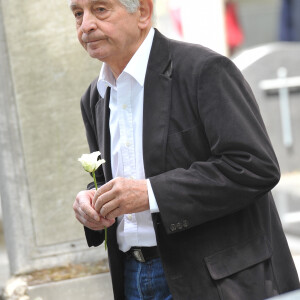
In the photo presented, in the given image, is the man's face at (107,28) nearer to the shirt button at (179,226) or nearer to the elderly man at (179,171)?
the elderly man at (179,171)

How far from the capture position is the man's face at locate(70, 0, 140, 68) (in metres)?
2.76

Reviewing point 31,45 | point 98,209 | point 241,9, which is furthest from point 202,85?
point 241,9

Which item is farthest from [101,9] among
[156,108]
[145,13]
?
[156,108]

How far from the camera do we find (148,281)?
9.43 feet

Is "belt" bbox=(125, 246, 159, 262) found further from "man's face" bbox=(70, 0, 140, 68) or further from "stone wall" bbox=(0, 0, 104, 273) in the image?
"stone wall" bbox=(0, 0, 104, 273)

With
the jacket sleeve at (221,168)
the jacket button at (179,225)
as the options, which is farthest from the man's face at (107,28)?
the jacket button at (179,225)

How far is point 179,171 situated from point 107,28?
56 centimetres

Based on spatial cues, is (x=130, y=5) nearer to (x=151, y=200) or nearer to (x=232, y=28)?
(x=151, y=200)

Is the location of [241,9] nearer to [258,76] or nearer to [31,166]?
[258,76]

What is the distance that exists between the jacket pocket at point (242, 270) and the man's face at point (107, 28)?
802mm

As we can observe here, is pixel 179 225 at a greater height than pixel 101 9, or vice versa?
pixel 101 9

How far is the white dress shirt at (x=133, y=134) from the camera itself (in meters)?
2.81

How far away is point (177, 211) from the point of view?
2627 mm

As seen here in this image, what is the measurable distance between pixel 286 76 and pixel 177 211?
5.03m
